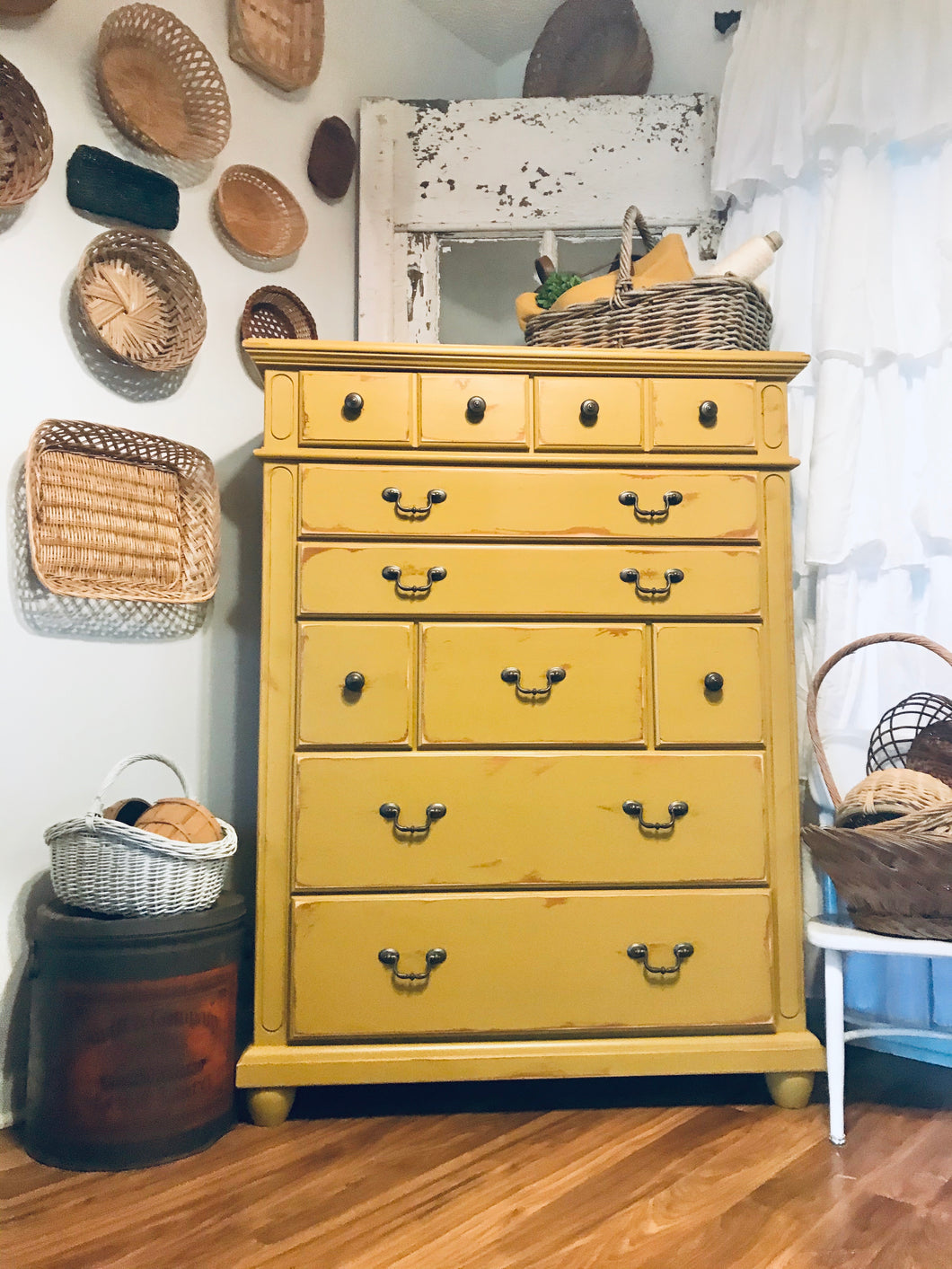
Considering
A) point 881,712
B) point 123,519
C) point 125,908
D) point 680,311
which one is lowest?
point 125,908

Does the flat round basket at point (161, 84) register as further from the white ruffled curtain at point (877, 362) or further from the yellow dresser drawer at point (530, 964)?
the yellow dresser drawer at point (530, 964)

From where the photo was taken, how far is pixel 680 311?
1.68m

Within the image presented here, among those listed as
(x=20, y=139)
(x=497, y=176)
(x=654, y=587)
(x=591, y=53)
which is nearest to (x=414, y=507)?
(x=654, y=587)

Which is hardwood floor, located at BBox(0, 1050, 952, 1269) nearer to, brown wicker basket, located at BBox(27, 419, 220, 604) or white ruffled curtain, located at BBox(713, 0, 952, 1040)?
white ruffled curtain, located at BBox(713, 0, 952, 1040)

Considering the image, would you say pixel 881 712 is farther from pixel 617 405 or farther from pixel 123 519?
pixel 123 519

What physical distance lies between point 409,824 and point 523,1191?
0.54m

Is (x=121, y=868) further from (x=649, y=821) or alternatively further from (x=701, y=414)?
(x=701, y=414)

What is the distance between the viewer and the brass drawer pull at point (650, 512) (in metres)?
1.58

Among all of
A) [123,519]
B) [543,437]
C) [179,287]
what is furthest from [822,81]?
[123,519]

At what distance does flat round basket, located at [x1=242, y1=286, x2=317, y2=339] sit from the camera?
202 centimetres

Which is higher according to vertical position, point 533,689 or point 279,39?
point 279,39

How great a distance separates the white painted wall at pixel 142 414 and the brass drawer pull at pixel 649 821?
34.0 inches

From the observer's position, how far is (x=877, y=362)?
1810 mm

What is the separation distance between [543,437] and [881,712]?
85 centimetres
